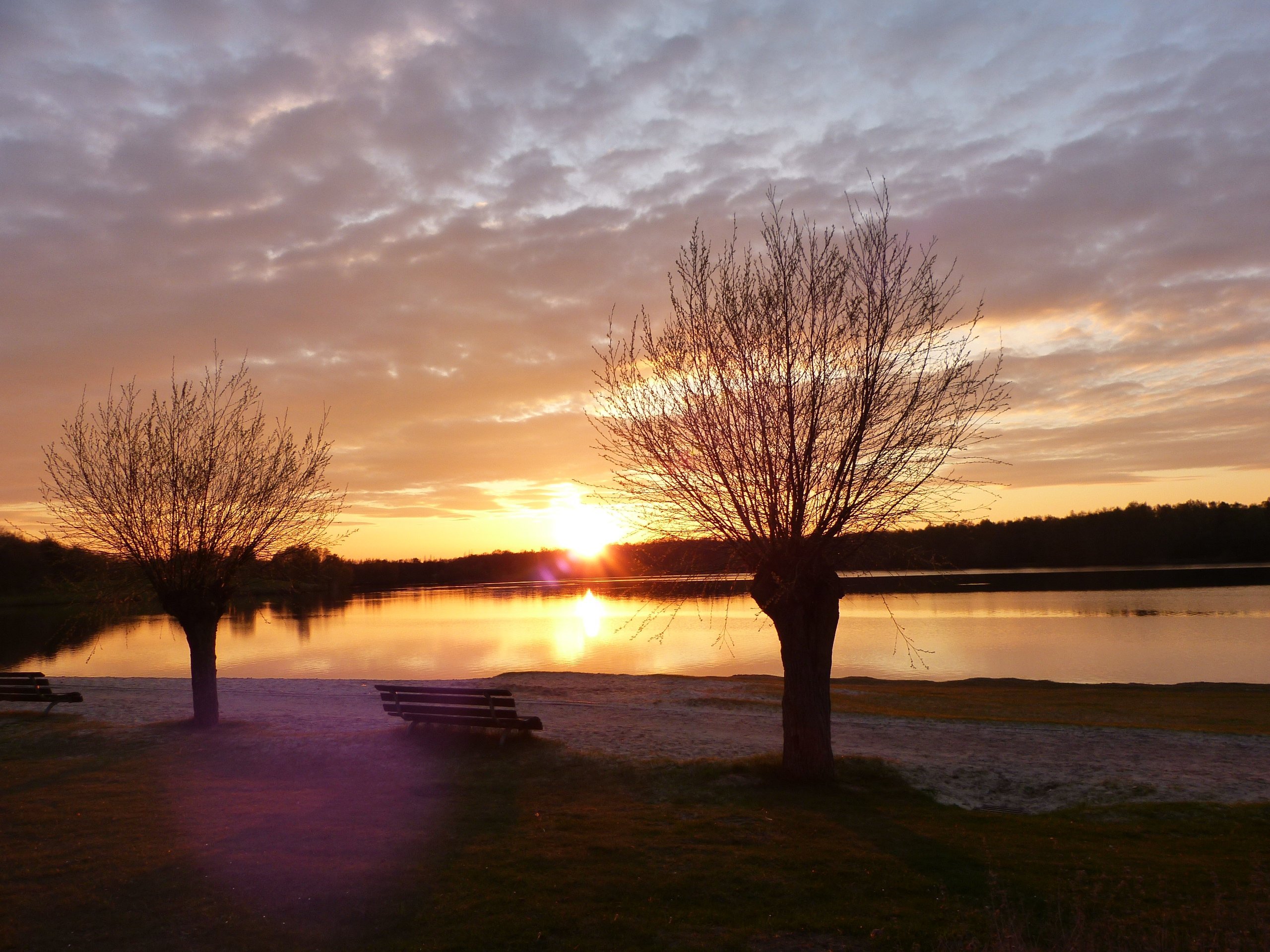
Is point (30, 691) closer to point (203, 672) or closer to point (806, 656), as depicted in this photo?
point (203, 672)

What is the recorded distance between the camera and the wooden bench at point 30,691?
18.5 m

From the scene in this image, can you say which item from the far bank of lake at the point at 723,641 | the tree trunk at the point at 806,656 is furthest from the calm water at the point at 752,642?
the tree trunk at the point at 806,656

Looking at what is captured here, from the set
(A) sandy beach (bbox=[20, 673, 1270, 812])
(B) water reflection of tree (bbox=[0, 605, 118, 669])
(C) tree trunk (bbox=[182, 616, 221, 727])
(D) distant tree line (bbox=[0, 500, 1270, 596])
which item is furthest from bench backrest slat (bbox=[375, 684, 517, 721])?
(D) distant tree line (bbox=[0, 500, 1270, 596])

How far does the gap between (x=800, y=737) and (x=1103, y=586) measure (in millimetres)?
80617

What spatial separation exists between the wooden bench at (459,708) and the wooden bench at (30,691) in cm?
843

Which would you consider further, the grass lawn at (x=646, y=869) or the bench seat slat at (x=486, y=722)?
the bench seat slat at (x=486, y=722)

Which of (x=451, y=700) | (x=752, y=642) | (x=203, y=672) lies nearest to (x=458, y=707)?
(x=451, y=700)

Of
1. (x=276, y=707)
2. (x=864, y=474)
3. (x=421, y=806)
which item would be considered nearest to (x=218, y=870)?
(x=421, y=806)

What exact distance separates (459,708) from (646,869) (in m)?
7.45

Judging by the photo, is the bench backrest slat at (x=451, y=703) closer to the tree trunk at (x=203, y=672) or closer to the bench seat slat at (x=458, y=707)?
the bench seat slat at (x=458, y=707)

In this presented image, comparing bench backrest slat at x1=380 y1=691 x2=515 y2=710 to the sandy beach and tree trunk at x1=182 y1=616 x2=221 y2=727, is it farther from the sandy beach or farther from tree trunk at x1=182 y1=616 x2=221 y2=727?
tree trunk at x1=182 y1=616 x2=221 y2=727

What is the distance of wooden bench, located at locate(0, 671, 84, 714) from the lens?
60.7ft

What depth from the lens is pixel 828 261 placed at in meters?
11.6

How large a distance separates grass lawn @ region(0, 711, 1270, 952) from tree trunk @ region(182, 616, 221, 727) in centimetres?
427
